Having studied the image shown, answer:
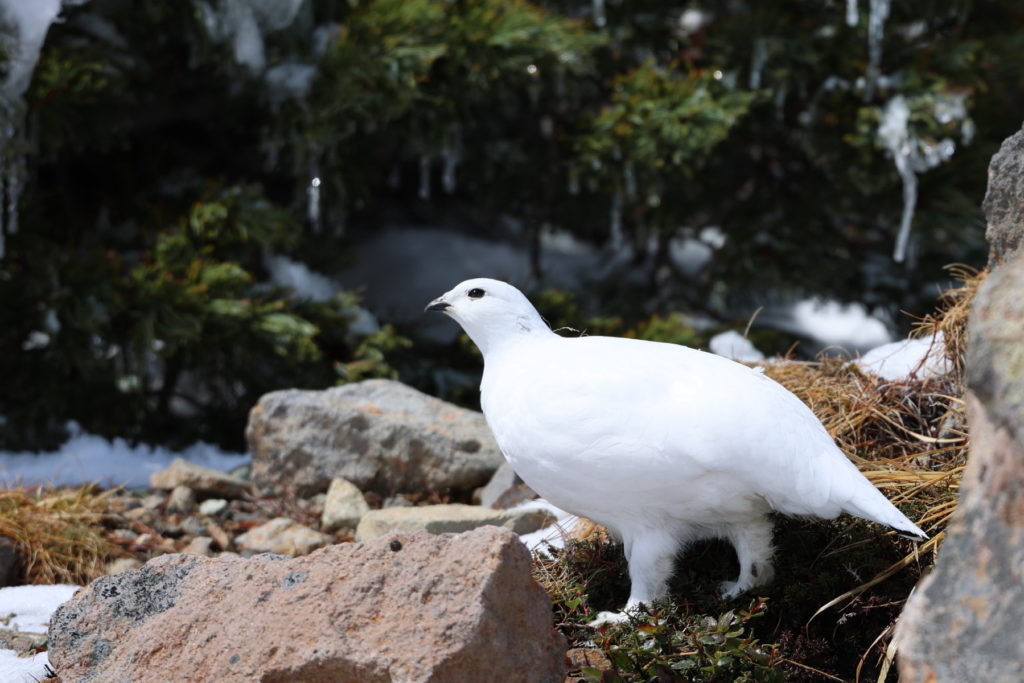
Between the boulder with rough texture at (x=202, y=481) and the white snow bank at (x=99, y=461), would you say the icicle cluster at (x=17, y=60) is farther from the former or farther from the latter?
the boulder with rough texture at (x=202, y=481)

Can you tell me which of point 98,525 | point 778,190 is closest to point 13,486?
point 98,525

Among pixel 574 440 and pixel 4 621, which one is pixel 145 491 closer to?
pixel 4 621

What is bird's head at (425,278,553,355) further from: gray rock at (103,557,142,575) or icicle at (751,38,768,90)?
icicle at (751,38,768,90)

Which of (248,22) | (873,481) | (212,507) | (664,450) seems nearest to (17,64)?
(248,22)

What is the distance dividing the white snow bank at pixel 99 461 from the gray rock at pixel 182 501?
40cm

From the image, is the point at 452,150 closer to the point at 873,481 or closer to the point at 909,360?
the point at 909,360

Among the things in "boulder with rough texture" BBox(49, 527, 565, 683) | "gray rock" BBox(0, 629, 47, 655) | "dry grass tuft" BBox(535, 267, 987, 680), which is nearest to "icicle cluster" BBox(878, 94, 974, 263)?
"dry grass tuft" BBox(535, 267, 987, 680)

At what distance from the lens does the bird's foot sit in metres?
2.27

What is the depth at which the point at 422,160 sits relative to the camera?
5422mm

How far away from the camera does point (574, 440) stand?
2146 millimetres

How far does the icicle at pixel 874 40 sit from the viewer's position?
5.33 m

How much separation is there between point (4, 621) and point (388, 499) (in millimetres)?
1373

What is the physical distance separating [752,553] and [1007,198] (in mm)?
1132

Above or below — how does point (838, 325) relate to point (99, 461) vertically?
below
